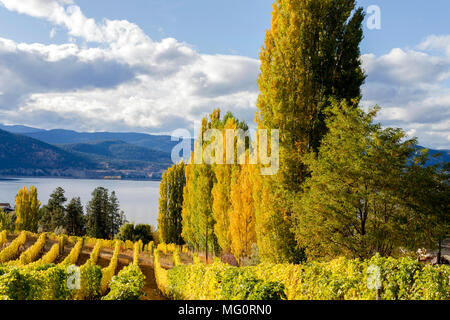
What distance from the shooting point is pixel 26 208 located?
1448 inches

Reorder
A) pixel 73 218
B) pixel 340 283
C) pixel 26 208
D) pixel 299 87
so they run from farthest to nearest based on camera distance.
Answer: pixel 73 218, pixel 26 208, pixel 299 87, pixel 340 283

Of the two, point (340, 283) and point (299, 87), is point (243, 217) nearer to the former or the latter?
point (299, 87)

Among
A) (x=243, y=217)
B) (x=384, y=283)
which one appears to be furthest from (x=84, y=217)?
(x=384, y=283)

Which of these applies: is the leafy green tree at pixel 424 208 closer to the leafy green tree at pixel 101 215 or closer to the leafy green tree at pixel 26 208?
the leafy green tree at pixel 26 208

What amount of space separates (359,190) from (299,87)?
5.50 metres

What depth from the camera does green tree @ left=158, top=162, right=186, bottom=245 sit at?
33219mm

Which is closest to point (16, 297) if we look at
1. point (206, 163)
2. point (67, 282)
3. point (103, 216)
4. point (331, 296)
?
point (67, 282)

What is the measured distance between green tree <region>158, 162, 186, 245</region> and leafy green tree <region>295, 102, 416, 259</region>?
2391cm

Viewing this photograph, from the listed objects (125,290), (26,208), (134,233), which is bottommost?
(134,233)

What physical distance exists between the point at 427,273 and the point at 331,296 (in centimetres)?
193

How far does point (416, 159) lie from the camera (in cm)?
1023

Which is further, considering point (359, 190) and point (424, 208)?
point (359, 190)

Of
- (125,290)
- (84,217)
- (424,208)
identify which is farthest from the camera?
(84,217)

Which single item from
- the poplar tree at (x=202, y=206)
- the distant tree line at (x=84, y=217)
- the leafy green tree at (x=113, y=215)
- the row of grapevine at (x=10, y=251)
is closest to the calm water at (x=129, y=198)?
the leafy green tree at (x=113, y=215)
